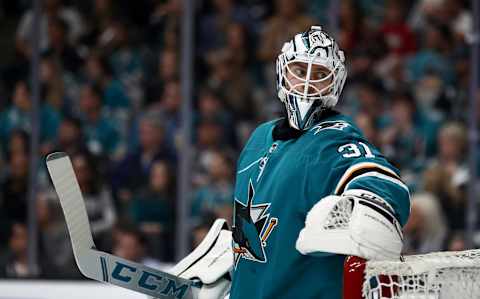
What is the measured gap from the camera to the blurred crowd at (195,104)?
4844 mm

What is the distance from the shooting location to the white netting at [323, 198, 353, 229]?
1.90 metres

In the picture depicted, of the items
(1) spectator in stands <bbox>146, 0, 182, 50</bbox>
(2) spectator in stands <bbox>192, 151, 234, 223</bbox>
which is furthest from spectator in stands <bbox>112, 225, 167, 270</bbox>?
(1) spectator in stands <bbox>146, 0, 182, 50</bbox>

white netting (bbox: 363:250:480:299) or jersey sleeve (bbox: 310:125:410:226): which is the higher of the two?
jersey sleeve (bbox: 310:125:410:226)

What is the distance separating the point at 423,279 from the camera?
1.90 metres

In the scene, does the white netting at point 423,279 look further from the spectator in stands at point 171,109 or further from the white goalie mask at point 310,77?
the spectator in stands at point 171,109

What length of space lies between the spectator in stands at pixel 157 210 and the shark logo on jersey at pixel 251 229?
2.60 m

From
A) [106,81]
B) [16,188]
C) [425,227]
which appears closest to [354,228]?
[425,227]

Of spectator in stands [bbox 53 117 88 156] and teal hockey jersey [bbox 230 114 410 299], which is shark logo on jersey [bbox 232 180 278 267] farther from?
spectator in stands [bbox 53 117 88 156]

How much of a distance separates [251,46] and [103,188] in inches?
36.9

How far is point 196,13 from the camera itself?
16.4 ft

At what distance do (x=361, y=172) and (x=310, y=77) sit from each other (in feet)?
0.92

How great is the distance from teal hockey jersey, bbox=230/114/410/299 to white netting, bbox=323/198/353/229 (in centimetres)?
7

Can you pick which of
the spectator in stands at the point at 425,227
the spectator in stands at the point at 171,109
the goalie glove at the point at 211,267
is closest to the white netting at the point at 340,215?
the goalie glove at the point at 211,267

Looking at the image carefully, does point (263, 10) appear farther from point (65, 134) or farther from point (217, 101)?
point (65, 134)
